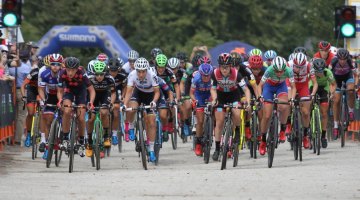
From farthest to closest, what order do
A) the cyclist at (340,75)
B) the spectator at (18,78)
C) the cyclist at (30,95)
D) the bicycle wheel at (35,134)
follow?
the spectator at (18,78)
the cyclist at (340,75)
the cyclist at (30,95)
the bicycle wheel at (35,134)

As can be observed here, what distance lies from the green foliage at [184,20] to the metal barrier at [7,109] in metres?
30.3

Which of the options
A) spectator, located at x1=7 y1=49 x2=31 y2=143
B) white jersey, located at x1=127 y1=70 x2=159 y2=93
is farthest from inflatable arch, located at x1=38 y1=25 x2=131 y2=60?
white jersey, located at x1=127 y1=70 x2=159 y2=93

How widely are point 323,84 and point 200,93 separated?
8.09 feet

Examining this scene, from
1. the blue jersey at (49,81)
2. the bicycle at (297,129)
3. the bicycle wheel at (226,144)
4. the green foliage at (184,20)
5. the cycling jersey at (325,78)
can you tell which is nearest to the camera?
the bicycle wheel at (226,144)

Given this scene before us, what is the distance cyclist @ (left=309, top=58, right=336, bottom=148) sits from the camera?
27.1 m

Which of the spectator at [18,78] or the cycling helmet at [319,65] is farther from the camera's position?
the spectator at [18,78]

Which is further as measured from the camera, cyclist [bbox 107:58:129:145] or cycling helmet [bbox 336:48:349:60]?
cycling helmet [bbox 336:48:349:60]

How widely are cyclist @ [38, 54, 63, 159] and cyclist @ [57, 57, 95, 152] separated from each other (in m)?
1.39

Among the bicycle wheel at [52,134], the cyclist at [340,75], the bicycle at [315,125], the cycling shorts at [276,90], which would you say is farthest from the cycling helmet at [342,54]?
the bicycle wheel at [52,134]

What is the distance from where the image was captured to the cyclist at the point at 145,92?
947 inches

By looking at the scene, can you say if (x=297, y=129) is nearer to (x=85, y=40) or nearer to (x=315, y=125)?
(x=315, y=125)

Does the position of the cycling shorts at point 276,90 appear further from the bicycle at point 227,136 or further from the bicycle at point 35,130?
the bicycle at point 35,130

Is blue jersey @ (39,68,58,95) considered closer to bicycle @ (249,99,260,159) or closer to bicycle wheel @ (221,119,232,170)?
bicycle @ (249,99,260,159)

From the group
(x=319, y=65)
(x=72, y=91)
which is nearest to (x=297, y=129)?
(x=319, y=65)
